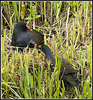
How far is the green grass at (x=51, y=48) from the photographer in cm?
344

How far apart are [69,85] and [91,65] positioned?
41 cm

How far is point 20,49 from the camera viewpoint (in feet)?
15.5

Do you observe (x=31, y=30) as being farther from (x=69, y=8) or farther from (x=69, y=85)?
(x=69, y=85)

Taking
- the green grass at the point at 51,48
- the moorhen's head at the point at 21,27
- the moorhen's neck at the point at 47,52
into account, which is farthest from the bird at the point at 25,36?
the moorhen's neck at the point at 47,52

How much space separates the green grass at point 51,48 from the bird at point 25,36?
0.14 meters

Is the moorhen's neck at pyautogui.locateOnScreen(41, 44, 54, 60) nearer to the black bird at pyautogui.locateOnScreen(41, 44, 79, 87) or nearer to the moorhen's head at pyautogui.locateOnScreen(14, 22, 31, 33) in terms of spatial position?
the black bird at pyautogui.locateOnScreen(41, 44, 79, 87)

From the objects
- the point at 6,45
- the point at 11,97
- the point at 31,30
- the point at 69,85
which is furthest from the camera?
the point at 31,30

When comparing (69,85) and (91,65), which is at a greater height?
(91,65)

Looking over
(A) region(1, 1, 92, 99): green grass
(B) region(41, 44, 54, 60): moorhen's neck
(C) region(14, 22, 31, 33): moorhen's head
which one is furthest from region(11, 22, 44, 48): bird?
(B) region(41, 44, 54, 60): moorhen's neck

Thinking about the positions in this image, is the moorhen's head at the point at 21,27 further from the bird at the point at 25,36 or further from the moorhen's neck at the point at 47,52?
the moorhen's neck at the point at 47,52

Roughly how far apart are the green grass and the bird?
141mm

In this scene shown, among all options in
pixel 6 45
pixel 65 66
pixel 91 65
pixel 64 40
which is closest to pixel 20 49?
pixel 6 45

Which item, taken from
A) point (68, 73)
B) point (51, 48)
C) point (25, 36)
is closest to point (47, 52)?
point (51, 48)

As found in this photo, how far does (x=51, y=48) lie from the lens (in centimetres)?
457
